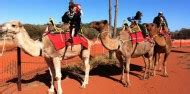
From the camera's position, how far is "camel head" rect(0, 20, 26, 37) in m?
13.1

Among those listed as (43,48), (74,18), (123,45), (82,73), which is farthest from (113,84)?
Result: (43,48)

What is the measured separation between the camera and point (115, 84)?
623 inches

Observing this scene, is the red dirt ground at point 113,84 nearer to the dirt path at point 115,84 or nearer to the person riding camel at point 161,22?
the dirt path at point 115,84

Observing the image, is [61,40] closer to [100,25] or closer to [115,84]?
[100,25]

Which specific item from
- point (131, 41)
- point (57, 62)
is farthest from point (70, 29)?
point (131, 41)

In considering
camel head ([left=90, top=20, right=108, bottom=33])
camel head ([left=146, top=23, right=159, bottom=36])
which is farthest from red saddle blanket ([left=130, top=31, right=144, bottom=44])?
camel head ([left=90, top=20, right=108, bottom=33])

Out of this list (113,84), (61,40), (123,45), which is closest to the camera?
→ (61,40)

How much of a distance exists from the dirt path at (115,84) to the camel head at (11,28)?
7.07 feet

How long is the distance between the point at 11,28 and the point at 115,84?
15.9 ft

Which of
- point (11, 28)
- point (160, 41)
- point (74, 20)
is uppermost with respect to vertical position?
point (74, 20)

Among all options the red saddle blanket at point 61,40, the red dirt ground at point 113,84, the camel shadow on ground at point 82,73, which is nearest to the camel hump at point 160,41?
the red dirt ground at point 113,84

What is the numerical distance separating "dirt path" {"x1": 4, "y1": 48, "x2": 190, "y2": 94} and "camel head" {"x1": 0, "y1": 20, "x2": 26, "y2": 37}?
2.16 m

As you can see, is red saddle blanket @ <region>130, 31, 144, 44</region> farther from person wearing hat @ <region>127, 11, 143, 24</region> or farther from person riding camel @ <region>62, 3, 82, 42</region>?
person riding camel @ <region>62, 3, 82, 42</region>

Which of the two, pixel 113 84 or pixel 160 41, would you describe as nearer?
pixel 113 84
